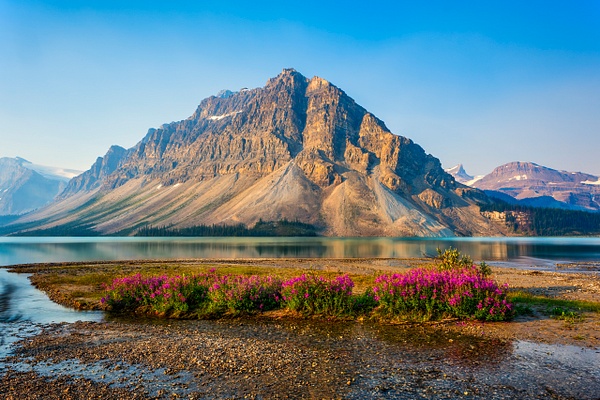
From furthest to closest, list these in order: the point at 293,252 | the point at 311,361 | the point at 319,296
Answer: the point at 293,252 → the point at 319,296 → the point at 311,361

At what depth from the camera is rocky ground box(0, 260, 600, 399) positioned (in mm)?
11641

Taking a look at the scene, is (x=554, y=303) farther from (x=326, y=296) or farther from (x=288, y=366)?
(x=288, y=366)

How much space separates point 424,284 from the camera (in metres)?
22.0

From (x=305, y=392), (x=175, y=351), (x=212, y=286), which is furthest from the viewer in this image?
(x=212, y=286)

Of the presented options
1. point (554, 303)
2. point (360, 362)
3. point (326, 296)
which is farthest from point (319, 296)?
point (554, 303)

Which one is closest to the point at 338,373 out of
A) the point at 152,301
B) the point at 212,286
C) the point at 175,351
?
the point at 175,351

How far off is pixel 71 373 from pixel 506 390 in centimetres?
1406

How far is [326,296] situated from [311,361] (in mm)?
9053

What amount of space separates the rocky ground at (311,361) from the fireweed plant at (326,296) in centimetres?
147

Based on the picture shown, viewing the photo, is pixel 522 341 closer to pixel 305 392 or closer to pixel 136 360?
pixel 305 392

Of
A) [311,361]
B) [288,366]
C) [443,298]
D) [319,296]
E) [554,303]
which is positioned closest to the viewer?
[288,366]

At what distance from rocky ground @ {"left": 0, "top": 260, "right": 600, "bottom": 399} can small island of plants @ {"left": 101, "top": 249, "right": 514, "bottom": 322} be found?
1489 millimetres

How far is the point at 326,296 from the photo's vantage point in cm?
2344

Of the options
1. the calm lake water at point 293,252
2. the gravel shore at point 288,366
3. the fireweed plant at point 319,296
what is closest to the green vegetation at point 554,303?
the fireweed plant at point 319,296
